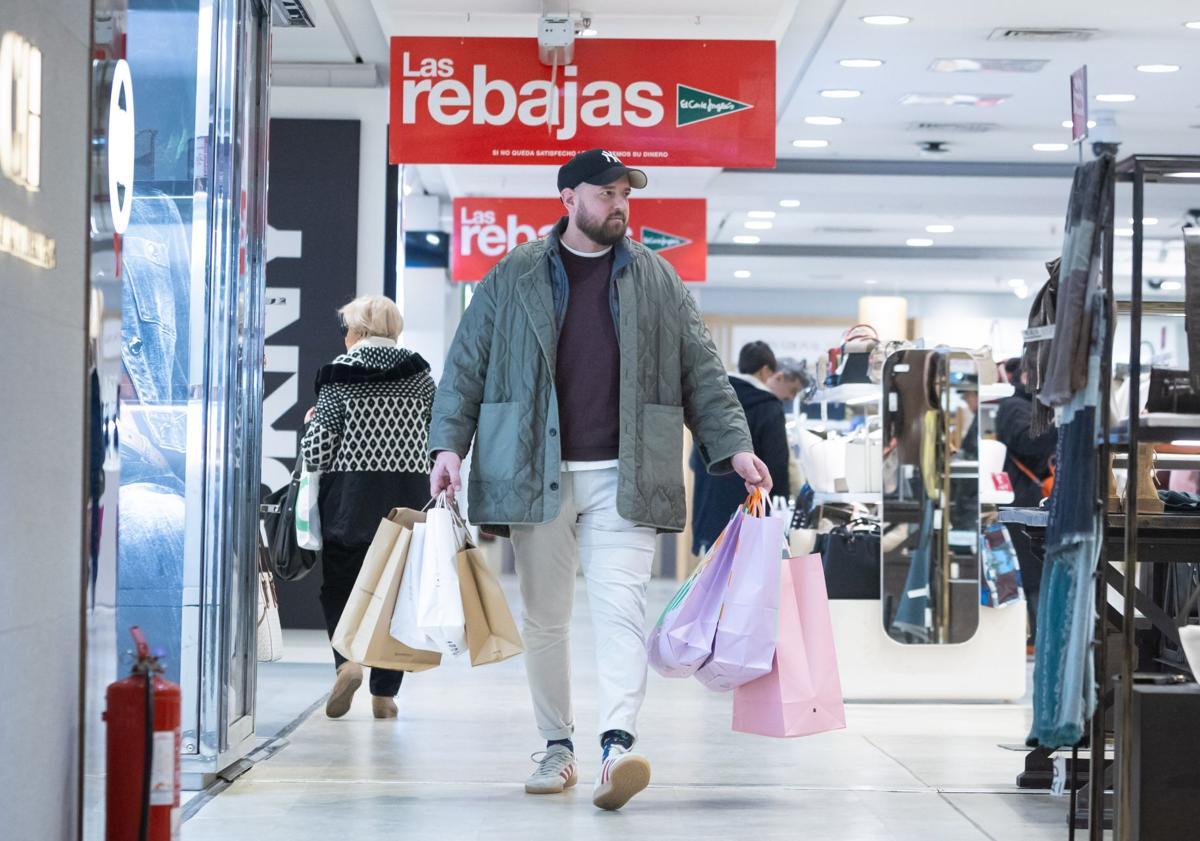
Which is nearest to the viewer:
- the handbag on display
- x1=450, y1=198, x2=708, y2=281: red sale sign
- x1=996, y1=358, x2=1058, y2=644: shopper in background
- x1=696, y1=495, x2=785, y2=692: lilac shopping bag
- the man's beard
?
x1=696, y1=495, x2=785, y2=692: lilac shopping bag

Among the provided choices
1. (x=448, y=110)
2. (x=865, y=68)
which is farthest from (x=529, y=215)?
(x=448, y=110)

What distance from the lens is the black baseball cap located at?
391cm

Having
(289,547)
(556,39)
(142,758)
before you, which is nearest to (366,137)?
→ (556,39)

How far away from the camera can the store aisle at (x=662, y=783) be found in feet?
11.8

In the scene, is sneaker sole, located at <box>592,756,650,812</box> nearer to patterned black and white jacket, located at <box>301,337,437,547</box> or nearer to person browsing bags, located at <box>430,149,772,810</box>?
person browsing bags, located at <box>430,149,772,810</box>

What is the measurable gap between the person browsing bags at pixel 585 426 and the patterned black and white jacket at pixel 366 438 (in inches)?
49.5

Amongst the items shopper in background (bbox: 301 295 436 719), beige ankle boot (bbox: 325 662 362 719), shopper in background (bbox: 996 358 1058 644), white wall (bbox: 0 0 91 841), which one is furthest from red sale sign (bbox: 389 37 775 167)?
white wall (bbox: 0 0 91 841)

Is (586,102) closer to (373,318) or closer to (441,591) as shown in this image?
(373,318)

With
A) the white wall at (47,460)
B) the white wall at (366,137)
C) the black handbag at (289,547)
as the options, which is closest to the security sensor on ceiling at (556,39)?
the black handbag at (289,547)

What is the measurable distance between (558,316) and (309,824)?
4.57 feet

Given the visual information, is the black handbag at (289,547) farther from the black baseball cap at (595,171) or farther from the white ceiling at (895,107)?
the white ceiling at (895,107)

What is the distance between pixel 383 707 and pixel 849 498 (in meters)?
2.05

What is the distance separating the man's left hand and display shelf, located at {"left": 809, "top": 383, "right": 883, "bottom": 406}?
2496 mm

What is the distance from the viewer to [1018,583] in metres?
6.23
